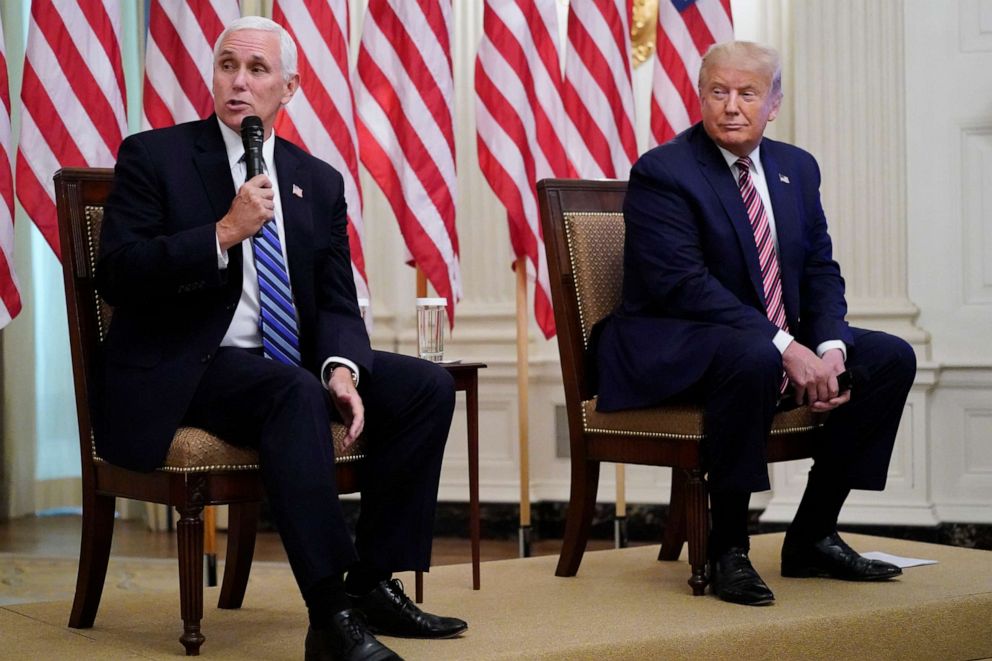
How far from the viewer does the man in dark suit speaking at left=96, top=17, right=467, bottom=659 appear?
241 cm

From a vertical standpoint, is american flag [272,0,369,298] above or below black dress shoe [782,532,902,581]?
above

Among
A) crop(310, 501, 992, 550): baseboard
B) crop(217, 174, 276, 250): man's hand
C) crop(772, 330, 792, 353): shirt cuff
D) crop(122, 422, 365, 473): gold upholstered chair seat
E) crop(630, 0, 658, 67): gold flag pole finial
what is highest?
crop(630, 0, 658, 67): gold flag pole finial

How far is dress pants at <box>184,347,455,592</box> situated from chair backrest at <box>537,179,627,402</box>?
734 mm

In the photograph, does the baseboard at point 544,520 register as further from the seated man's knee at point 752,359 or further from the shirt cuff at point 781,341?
the seated man's knee at point 752,359

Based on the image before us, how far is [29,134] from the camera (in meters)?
3.82

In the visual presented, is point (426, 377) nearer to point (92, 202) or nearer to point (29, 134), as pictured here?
point (92, 202)

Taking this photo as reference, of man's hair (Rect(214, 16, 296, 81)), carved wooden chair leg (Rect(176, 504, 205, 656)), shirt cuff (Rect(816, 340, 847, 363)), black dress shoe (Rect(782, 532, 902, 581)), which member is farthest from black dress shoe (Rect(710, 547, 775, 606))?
man's hair (Rect(214, 16, 296, 81))

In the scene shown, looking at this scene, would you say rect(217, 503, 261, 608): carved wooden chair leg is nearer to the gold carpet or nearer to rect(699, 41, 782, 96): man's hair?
the gold carpet

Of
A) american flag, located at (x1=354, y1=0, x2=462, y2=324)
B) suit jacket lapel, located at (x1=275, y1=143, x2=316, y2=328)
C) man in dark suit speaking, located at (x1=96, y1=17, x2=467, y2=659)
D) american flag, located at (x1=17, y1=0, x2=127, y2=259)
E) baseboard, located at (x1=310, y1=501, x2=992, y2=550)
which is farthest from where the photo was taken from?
baseboard, located at (x1=310, y1=501, x2=992, y2=550)

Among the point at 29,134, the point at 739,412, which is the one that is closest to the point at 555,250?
the point at 739,412

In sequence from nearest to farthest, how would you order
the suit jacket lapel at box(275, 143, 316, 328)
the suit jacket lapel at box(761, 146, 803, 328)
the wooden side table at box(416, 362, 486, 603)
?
the suit jacket lapel at box(275, 143, 316, 328) → the wooden side table at box(416, 362, 486, 603) → the suit jacket lapel at box(761, 146, 803, 328)

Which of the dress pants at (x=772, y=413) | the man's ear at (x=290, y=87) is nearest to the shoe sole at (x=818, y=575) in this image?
the dress pants at (x=772, y=413)

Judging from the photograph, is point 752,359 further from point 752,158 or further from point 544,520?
point 544,520

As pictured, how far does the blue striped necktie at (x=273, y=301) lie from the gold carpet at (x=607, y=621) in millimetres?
589
